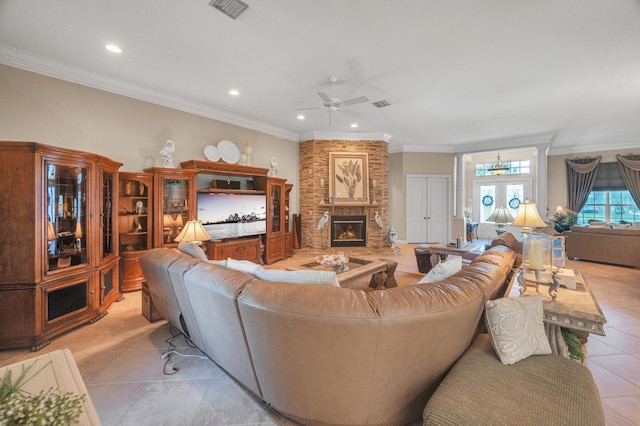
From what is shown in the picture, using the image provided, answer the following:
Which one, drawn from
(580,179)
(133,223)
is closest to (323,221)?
(133,223)

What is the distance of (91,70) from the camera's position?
3.44 metres

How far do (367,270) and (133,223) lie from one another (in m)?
3.45

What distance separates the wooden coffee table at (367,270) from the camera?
10.3 ft

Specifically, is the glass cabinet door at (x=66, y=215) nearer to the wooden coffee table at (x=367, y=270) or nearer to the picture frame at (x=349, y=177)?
the wooden coffee table at (x=367, y=270)

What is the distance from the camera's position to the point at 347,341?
1241 mm

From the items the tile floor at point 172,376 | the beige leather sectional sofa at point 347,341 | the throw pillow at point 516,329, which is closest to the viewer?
the beige leather sectional sofa at point 347,341

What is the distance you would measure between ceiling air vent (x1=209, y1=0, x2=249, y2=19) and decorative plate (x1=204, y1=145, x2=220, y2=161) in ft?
8.92

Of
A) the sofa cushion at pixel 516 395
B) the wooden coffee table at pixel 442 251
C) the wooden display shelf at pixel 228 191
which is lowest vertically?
the sofa cushion at pixel 516 395

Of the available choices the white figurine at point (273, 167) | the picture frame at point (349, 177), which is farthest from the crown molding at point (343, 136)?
the white figurine at point (273, 167)

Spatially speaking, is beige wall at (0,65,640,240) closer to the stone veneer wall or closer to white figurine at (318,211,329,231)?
the stone veneer wall

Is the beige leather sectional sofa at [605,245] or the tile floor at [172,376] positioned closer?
the tile floor at [172,376]

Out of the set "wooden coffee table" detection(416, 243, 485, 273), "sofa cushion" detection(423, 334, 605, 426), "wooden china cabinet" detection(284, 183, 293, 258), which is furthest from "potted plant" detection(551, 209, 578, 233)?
"sofa cushion" detection(423, 334, 605, 426)

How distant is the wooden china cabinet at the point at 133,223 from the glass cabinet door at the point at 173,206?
0.19 meters

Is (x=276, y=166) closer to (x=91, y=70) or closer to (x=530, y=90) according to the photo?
(x=91, y=70)
